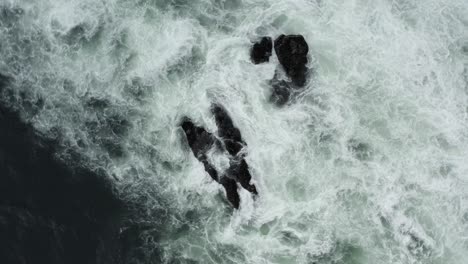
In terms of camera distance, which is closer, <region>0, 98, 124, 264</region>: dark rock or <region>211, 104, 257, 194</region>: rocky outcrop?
<region>0, 98, 124, 264</region>: dark rock

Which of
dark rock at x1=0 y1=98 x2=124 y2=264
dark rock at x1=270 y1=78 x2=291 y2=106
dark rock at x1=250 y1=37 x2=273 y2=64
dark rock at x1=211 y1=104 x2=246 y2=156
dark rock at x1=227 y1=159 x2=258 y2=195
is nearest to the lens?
dark rock at x1=0 y1=98 x2=124 y2=264

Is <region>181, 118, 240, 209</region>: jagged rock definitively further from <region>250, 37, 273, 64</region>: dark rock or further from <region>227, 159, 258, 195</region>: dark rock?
<region>250, 37, 273, 64</region>: dark rock

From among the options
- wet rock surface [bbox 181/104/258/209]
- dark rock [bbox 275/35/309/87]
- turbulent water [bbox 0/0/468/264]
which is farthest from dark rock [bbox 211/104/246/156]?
dark rock [bbox 275/35/309/87]

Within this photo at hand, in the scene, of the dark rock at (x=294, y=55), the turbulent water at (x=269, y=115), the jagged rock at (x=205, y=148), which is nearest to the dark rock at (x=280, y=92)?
the turbulent water at (x=269, y=115)

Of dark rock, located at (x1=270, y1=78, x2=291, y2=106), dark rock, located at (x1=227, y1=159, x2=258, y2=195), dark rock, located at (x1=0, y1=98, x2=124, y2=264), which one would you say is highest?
dark rock, located at (x1=270, y1=78, x2=291, y2=106)

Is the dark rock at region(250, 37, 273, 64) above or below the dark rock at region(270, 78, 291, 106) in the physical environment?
above

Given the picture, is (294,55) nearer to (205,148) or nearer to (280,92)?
(280,92)

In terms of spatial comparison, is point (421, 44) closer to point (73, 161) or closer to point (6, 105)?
point (73, 161)
